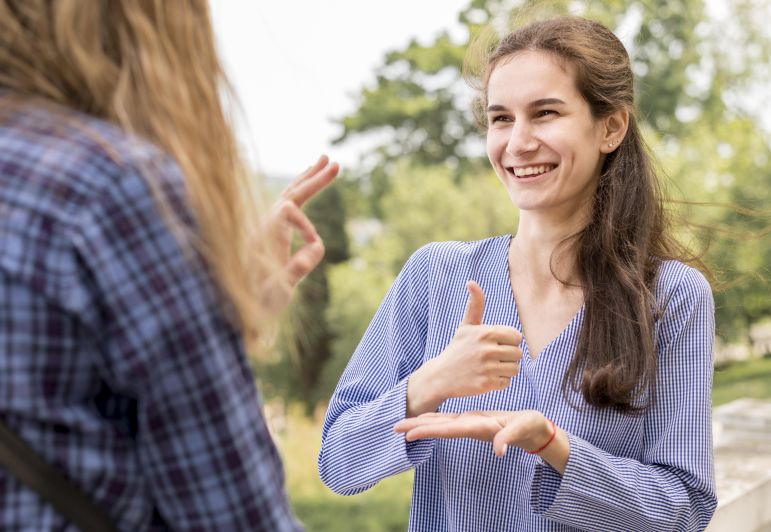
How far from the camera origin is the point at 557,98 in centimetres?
159

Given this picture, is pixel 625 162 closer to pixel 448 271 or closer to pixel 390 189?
pixel 448 271

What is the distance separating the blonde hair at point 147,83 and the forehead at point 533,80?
0.87 metres

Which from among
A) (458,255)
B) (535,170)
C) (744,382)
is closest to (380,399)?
(458,255)

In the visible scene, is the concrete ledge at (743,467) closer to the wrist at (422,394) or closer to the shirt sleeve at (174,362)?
the wrist at (422,394)

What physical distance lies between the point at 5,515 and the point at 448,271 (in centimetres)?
106

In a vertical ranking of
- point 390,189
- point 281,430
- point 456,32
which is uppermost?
point 456,32

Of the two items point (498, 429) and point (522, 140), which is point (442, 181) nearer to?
point (522, 140)

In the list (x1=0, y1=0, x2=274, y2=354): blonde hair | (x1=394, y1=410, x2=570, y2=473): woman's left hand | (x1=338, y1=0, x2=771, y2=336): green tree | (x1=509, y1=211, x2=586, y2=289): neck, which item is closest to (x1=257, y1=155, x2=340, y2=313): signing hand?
(x1=0, y1=0, x2=274, y2=354): blonde hair

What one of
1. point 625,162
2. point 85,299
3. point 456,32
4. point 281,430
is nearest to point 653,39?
point 456,32

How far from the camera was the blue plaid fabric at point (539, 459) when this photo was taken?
140 centimetres

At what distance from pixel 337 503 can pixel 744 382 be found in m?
6.30

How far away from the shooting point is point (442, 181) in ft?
53.8

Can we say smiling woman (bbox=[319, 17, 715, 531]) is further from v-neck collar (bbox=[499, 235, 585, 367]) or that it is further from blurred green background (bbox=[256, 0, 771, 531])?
blurred green background (bbox=[256, 0, 771, 531])

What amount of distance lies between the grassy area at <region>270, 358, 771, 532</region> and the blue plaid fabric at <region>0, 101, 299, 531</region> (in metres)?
12.4
